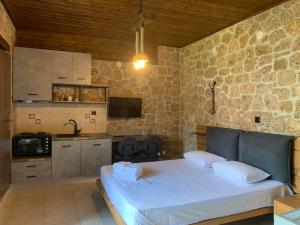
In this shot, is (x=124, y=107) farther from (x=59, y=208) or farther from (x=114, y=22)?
(x=59, y=208)

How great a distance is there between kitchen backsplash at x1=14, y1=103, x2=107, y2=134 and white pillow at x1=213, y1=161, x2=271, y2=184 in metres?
2.75

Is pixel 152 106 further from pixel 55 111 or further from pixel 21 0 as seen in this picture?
pixel 21 0

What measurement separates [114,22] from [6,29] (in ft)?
5.48

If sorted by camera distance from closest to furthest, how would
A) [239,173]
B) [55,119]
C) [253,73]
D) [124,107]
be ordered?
[239,173]
[253,73]
[55,119]
[124,107]

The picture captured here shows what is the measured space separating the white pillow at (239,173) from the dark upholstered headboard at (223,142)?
46 cm

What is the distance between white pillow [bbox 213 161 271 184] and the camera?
9.23ft

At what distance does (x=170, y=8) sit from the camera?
340cm

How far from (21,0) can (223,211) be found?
3618 mm

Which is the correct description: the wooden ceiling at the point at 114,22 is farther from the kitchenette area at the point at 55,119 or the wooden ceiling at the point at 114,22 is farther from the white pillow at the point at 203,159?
the white pillow at the point at 203,159

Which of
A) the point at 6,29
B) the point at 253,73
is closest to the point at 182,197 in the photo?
the point at 253,73

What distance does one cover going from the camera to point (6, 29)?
3621 millimetres

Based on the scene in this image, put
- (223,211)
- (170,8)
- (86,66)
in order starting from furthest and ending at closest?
(86,66) → (170,8) → (223,211)

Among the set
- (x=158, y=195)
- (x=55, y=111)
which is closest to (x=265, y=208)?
(x=158, y=195)

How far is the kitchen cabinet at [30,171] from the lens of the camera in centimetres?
392
